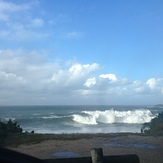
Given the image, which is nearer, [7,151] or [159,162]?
[7,151]

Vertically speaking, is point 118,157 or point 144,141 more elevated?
point 118,157

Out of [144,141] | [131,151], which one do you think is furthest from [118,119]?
[131,151]

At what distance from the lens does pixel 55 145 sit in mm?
14383

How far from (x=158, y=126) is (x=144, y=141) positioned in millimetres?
6344

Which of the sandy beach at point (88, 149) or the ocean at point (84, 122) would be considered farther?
the ocean at point (84, 122)

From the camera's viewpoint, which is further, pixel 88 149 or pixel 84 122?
pixel 84 122

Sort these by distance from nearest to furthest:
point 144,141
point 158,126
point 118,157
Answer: point 118,157, point 144,141, point 158,126

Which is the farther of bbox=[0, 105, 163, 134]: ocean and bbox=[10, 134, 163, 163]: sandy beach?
bbox=[0, 105, 163, 134]: ocean

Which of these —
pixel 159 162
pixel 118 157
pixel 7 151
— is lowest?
pixel 159 162

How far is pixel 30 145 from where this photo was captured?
48.0 feet

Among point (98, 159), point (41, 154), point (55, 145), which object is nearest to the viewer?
point (98, 159)

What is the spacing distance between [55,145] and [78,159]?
11.3 metres

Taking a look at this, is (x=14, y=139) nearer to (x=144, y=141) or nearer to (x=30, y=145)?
(x=30, y=145)

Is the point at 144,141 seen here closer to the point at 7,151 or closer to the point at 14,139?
the point at 14,139
